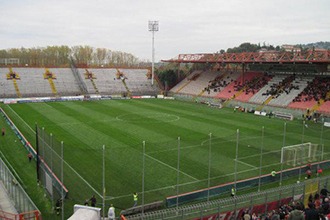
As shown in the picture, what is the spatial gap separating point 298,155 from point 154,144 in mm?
11596

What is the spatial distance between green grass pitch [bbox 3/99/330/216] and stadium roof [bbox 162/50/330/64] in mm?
11011

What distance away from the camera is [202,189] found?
20.1m

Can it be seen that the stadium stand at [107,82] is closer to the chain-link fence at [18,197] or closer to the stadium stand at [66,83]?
the stadium stand at [66,83]

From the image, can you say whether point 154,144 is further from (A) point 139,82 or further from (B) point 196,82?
(A) point 139,82

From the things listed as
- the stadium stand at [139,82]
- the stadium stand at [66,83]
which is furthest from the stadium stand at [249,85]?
the stadium stand at [139,82]

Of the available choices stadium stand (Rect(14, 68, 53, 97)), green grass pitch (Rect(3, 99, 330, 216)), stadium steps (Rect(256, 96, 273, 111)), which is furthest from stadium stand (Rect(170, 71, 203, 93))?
stadium stand (Rect(14, 68, 53, 97))

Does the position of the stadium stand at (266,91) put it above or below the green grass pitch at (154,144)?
above

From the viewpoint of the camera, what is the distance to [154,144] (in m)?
29.7

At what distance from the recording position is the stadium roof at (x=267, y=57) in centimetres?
4888

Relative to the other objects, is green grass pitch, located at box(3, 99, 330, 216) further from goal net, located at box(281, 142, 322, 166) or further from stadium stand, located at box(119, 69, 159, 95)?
stadium stand, located at box(119, 69, 159, 95)

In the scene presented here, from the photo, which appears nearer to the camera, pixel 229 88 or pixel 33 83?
pixel 229 88

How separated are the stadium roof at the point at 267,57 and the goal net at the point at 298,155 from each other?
2553 centimetres

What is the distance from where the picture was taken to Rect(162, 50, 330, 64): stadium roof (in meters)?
48.9

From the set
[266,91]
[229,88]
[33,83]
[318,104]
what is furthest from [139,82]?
[318,104]
